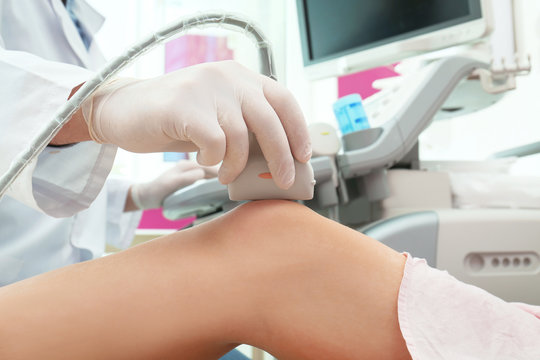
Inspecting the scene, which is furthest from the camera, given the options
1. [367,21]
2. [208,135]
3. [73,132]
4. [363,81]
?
[363,81]

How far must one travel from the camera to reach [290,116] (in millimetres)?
484

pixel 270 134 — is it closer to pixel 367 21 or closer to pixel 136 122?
pixel 136 122

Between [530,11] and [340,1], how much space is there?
2.51 ft

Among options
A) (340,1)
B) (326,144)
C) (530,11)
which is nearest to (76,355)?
(326,144)

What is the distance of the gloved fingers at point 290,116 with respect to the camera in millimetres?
478

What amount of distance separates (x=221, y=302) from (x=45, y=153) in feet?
1.33

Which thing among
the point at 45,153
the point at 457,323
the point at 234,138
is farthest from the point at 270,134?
the point at 45,153

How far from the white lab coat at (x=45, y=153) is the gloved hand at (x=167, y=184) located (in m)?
0.19

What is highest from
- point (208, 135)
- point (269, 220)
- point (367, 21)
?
point (367, 21)

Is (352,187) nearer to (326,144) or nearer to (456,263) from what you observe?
(326,144)

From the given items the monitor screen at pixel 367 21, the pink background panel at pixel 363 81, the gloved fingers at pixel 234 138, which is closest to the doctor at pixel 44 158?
the gloved fingers at pixel 234 138

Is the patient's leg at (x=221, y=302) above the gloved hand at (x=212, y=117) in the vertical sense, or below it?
below

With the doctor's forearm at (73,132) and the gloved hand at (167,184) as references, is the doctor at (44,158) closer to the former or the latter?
the doctor's forearm at (73,132)

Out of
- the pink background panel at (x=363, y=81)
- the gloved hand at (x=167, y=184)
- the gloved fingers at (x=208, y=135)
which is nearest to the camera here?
the gloved fingers at (x=208, y=135)
